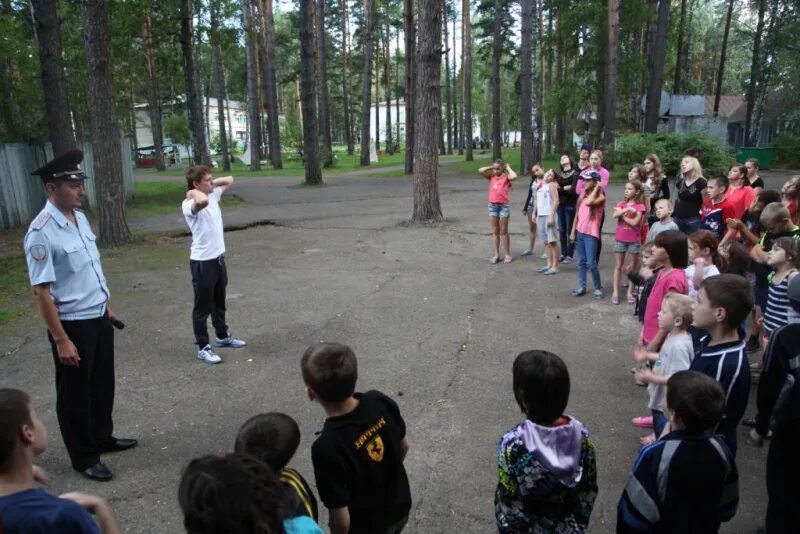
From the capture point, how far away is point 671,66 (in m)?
55.1

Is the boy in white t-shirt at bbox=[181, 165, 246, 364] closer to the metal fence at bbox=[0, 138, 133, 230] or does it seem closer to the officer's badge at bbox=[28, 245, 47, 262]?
the officer's badge at bbox=[28, 245, 47, 262]

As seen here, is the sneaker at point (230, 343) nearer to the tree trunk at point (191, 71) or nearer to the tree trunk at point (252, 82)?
the tree trunk at point (191, 71)

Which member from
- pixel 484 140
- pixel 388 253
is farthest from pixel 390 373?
pixel 484 140

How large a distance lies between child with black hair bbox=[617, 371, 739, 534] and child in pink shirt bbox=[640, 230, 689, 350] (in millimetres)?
2198

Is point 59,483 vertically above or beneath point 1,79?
beneath

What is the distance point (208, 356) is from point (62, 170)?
262cm

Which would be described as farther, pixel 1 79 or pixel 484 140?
pixel 484 140

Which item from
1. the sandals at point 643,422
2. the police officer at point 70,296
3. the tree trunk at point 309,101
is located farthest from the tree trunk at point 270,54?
the sandals at point 643,422

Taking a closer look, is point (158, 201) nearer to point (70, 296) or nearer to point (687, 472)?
point (70, 296)

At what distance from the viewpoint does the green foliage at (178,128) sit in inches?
2100

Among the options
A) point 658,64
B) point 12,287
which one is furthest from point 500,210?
point 658,64

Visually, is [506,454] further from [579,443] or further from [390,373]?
[390,373]

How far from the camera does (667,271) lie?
15.1 feet

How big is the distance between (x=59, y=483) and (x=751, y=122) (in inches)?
1848
